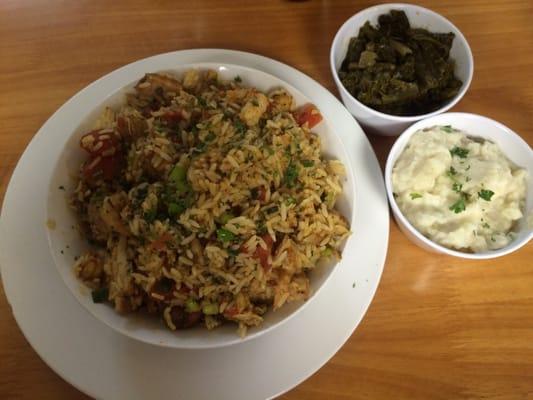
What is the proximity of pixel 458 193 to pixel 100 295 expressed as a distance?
4.58 ft

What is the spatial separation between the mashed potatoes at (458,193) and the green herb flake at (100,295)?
1157 mm

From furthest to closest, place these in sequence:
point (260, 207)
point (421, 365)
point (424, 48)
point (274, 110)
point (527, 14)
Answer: point (527, 14) → point (424, 48) → point (274, 110) → point (421, 365) → point (260, 207)

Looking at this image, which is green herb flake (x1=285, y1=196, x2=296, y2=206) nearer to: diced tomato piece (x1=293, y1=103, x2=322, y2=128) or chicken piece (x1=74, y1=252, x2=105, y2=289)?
diced tomato piece (x1=293, y1=103, x2=322, y2=128)

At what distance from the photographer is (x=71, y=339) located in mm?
1599

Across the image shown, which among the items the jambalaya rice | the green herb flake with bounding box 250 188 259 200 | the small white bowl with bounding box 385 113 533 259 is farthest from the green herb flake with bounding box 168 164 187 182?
the small white bowl with bounding box 385 113 533 259

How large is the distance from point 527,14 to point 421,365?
2.13m

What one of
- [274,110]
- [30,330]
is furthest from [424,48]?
[30,330]

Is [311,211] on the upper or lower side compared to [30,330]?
upper

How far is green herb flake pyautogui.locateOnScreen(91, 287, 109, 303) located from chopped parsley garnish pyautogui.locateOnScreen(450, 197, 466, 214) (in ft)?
4.33

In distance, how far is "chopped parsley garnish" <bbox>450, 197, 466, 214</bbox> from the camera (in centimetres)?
167

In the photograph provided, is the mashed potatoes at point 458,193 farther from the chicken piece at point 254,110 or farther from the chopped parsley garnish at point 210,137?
the chopped parsley garnish at point 210,137

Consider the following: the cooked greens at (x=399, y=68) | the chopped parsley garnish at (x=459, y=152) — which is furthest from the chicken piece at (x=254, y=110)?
the chopped parsley garnish at (x=459, y=152)

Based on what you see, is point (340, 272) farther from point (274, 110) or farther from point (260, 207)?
point (274, 110)

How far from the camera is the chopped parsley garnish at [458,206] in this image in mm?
1669
